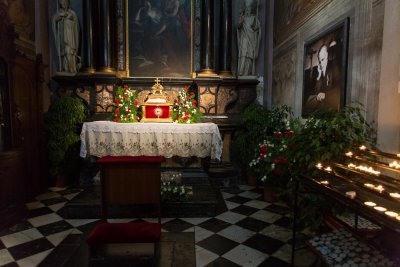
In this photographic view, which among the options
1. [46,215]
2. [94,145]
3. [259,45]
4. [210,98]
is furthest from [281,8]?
[46,215]

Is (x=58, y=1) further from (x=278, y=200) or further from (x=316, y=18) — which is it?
(x=278, y=200)

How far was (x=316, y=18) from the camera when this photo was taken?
456cm

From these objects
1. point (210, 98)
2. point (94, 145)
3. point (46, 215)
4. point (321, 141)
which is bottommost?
point (46, 215)

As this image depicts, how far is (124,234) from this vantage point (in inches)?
83.6

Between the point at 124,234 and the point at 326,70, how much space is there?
361 centimetres

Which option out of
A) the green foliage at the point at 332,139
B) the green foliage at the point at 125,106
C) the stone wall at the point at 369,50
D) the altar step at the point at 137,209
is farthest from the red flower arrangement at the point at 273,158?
the green foliage at the point at 125,106

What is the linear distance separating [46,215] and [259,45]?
19.6 feet

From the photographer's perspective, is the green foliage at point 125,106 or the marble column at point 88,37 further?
the marble column at point 88,37

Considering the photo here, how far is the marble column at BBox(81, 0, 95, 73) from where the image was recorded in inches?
257

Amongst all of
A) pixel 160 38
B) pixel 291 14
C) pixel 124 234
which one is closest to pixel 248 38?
pixel 291 14

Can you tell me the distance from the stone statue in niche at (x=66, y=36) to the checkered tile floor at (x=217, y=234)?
131 inches

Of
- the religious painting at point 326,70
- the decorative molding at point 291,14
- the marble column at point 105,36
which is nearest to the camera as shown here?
the religious painting at point 326,70

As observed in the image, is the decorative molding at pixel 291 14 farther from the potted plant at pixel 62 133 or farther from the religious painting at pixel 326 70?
the potted plant at pixel 62 133

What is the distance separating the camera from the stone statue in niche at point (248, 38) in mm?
6656
